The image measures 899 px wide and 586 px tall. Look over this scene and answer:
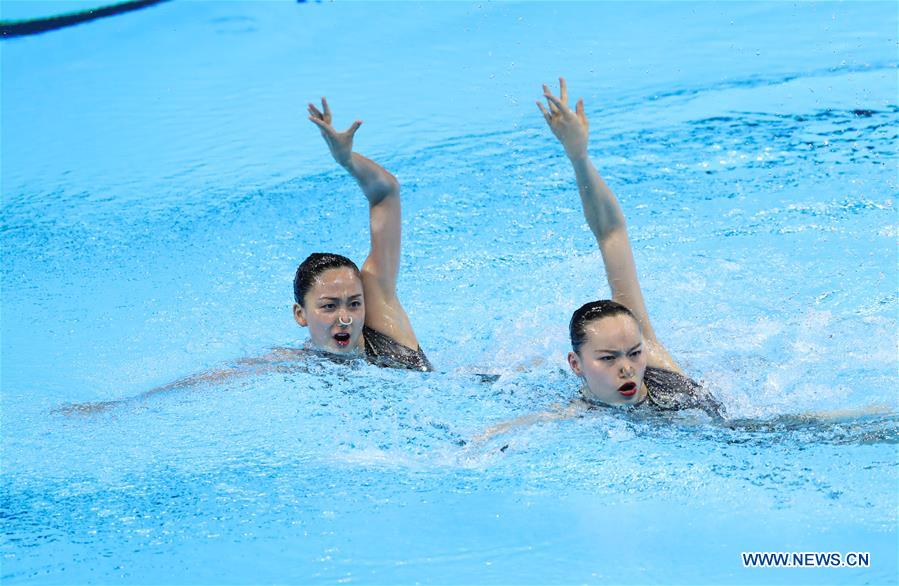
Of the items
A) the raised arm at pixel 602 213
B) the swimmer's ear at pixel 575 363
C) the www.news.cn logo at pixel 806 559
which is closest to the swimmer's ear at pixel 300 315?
the swimmer's ear at pixel 575 363

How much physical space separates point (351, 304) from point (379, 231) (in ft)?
0.98

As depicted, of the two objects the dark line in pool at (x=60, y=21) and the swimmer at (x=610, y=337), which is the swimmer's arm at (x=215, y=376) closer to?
the swimmer at (x=610, y=337)

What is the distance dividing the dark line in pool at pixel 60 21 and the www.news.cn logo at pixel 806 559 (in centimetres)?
788

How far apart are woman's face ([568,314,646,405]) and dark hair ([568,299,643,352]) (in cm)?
2

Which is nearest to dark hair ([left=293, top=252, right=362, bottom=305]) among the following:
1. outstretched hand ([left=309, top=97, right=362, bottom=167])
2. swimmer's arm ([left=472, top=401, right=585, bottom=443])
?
outstretched hand ([left=309, top=97, right=362, bottom=167])

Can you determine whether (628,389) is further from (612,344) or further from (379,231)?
(379,231)

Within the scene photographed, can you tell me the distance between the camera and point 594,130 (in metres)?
6.96

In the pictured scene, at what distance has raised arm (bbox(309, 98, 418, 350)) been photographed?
13.7ft

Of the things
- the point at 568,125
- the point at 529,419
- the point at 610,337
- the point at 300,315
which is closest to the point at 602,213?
the point at 568,125

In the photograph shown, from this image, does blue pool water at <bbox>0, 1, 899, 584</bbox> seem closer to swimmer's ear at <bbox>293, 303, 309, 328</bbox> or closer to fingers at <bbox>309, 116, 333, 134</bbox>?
swimmer's ear at <bbox>293, 303, 309, 328</bbox>

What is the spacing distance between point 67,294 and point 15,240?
876 mm

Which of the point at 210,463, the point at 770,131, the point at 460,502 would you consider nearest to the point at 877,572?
the point at 460,502

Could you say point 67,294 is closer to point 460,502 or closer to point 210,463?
point 210,463

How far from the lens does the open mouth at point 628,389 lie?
3.71 meters
